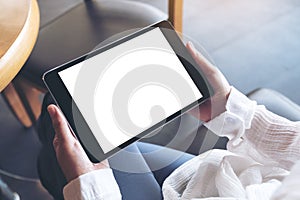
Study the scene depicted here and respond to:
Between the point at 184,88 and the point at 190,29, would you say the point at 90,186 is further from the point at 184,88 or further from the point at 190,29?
the point at 190,29

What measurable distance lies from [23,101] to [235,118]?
0.70 metres

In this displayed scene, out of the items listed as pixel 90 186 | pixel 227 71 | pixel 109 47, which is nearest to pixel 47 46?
pixel 109 47

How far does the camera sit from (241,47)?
1519mm

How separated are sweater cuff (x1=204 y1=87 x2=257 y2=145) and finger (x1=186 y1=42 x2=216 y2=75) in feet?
0.18

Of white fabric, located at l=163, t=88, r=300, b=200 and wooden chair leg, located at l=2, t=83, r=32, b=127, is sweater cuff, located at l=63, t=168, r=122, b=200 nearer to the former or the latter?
white fabric, located at l=163, t=88, r=300, b=200

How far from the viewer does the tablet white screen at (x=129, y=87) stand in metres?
0.60

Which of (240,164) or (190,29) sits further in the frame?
(190,29)

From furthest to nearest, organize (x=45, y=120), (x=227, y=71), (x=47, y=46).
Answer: (x=227, y=71) → (x=47, y=46) → (x=45, y=120)

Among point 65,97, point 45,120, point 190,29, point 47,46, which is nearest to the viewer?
point 65,97

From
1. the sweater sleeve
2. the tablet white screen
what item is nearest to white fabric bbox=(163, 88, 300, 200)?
the sweater sleeve

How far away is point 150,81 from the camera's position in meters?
0.64

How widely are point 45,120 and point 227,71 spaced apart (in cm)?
78

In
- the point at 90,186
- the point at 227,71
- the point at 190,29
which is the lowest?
the point at 227,71

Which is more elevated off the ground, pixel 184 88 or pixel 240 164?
pixel 184 88
